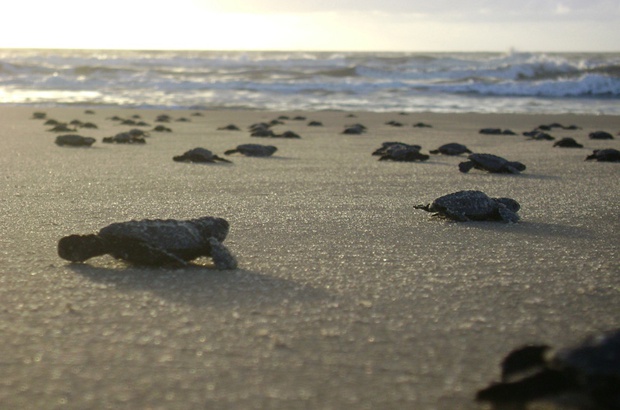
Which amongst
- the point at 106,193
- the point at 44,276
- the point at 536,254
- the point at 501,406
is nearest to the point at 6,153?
the point at 106,193

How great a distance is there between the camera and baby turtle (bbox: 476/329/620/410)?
5.00 ft

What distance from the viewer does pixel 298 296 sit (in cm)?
279

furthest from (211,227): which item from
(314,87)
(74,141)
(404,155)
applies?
Answer: (314,87)

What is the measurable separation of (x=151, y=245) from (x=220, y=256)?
0.27 m

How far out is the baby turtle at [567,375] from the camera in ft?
5.00

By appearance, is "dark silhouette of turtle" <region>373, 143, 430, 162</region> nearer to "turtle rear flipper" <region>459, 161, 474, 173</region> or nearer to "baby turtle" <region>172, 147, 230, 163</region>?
"turtle rear flipper" <region>459, 161, 474, 173</region>

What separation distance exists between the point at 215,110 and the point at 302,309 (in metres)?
17.5

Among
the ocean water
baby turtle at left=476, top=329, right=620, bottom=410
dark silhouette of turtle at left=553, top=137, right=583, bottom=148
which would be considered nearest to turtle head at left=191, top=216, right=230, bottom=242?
baby turtle at left=476, top=329, right=620, bottom=410

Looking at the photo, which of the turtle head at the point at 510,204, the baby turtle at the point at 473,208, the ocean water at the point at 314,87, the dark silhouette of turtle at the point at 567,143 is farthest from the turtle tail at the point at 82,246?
the ocean water at the point at 314,87

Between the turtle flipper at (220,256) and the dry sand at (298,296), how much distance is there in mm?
60

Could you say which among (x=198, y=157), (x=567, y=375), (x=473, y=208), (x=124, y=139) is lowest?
(x=124, y=139)

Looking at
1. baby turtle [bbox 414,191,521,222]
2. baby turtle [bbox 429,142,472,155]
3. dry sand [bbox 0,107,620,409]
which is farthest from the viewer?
baby turtle [bbox 429,142,472,155]

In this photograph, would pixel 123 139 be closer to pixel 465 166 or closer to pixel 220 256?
pixel 465 166

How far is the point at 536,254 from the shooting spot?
139 inches
